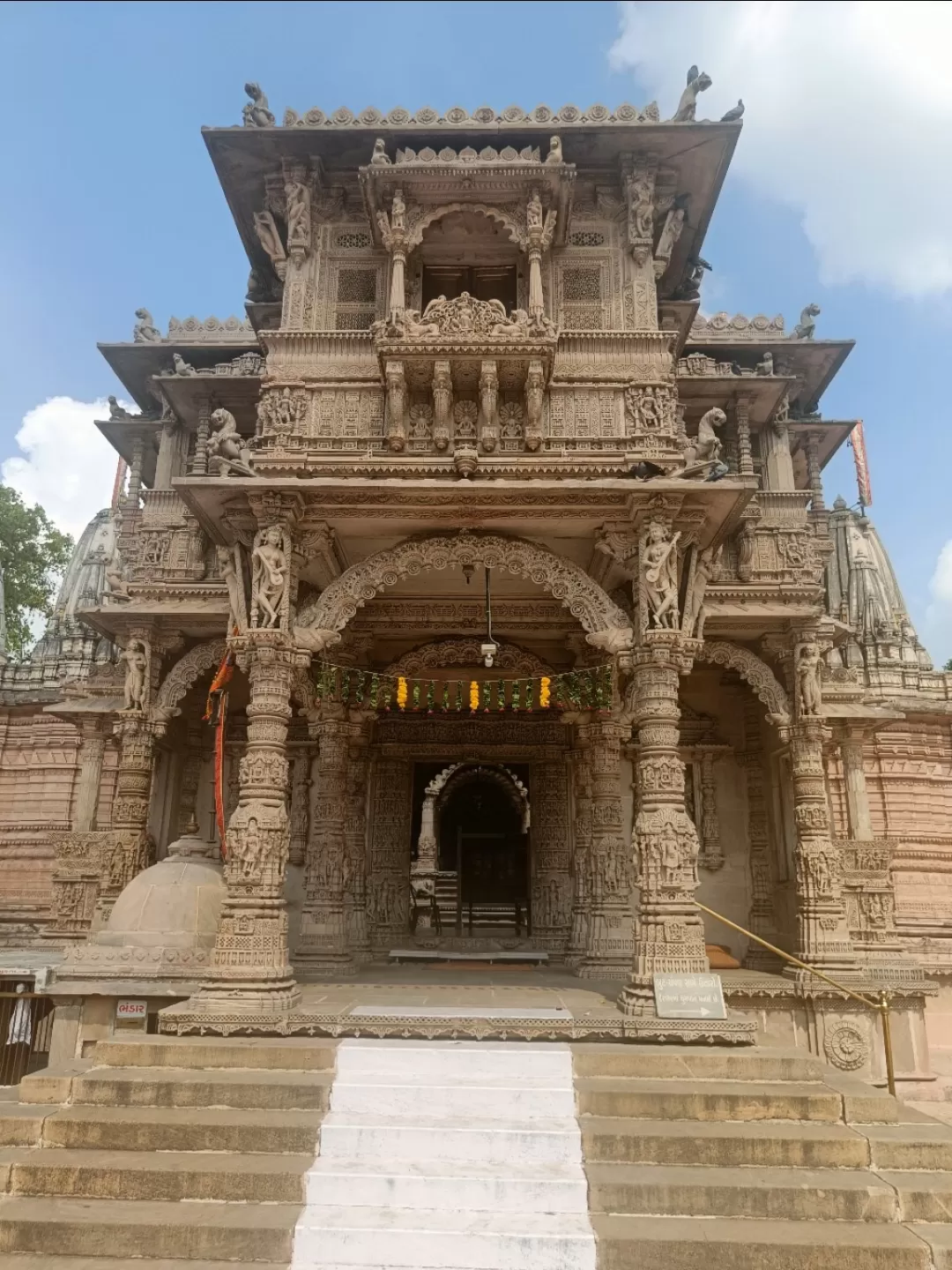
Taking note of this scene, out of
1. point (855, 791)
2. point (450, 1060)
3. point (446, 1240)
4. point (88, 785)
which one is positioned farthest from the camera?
point (88, 785)

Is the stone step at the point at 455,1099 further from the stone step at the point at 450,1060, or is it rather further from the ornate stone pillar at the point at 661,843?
the ornate stone pillar at the point at 661,843

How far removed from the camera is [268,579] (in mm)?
9359

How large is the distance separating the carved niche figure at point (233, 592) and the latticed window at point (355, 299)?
335cm

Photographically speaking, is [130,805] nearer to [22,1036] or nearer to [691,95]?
[22,1036]

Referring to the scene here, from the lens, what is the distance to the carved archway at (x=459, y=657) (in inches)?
543

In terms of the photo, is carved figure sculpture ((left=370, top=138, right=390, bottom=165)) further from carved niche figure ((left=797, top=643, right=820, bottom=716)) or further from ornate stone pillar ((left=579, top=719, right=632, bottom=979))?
carved niche figure ((left=797, top=643, right=820, bottom=716))

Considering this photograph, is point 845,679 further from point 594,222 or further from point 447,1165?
point 447,1165

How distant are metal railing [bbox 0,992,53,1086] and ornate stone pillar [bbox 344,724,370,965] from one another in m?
4.36

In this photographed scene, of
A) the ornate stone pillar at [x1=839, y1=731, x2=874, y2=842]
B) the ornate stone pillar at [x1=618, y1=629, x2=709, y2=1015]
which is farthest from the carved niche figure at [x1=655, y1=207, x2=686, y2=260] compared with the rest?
the ornate stone pillar at [x1=839, y1=731, x2=874, y2=842]

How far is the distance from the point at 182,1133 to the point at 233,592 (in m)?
5.30

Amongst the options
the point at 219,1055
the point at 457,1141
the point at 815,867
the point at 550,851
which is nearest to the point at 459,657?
the point at 550,851

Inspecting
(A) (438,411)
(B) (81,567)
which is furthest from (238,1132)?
(B) (81,567)

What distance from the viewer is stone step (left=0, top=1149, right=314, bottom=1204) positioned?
19.5 ft

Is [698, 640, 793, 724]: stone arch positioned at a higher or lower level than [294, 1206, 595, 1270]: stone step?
higher
